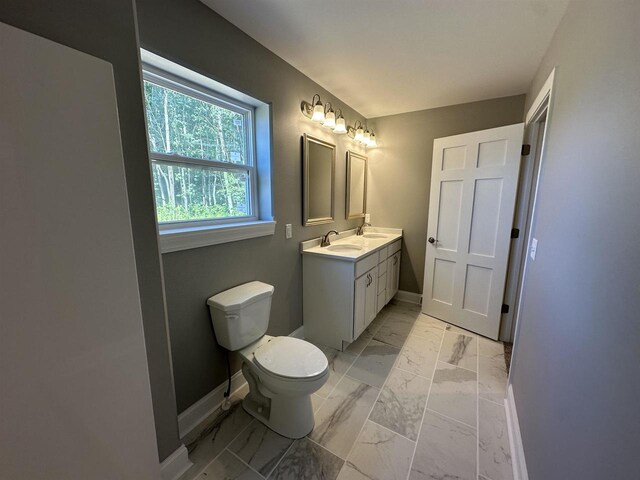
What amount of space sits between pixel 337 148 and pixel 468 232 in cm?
154

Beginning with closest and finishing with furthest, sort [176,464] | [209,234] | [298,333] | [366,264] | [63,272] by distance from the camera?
[63,272], [176,464], [209,234], [366,264], [298,333]

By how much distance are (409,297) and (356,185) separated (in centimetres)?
156

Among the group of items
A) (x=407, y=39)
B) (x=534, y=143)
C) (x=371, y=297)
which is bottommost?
(x=371, y=297)

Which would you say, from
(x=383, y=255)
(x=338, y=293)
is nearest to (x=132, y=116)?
(x=338, y=293)

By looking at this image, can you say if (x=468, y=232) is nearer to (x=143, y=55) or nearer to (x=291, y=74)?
(x=291, y=74)

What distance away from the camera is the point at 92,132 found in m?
0.73

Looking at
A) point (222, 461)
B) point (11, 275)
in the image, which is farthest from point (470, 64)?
point (222, 461)

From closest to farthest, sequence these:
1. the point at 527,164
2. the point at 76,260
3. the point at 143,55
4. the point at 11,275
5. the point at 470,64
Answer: the point at 11,275 → the point at 76,260 → the point at 143,55 → the point at 470,64 → the point at 527,164

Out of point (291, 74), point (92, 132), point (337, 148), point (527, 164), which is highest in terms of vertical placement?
point (291, 74)

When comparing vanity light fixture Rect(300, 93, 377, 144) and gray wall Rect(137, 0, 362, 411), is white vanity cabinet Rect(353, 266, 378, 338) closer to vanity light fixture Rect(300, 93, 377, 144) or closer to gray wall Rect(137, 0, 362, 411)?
gray wall Rect(137, 0, 362, 411)


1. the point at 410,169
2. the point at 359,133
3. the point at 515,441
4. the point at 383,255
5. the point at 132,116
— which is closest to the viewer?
the point at 132,116

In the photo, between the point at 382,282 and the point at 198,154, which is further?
the point at 382,282

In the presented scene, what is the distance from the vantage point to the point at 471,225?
8.08 ft

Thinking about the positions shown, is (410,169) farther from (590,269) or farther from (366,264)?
(590,269)
